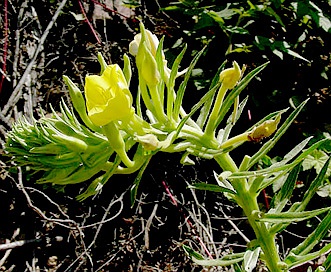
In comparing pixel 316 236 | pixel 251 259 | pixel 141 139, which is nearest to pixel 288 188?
pixel 316 236

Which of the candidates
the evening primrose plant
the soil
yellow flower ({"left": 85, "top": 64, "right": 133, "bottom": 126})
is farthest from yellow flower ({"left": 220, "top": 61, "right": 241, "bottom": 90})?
the soil

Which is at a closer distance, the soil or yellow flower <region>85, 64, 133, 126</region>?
yellow flower <region>85, 64, 133, 126</region>

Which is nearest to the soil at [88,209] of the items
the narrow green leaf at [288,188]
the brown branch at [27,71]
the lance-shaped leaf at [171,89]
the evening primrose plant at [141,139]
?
the brown branch at [27,71]

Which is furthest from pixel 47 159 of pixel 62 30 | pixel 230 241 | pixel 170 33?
pixel 62 30

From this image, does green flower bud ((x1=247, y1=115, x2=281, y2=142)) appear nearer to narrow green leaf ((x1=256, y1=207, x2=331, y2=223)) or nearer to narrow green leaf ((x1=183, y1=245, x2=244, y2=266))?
narrow green leaf ((x1=256, y1=207, x2=331, y2=223))

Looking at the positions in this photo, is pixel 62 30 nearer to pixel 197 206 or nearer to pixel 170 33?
pixel 170 33
